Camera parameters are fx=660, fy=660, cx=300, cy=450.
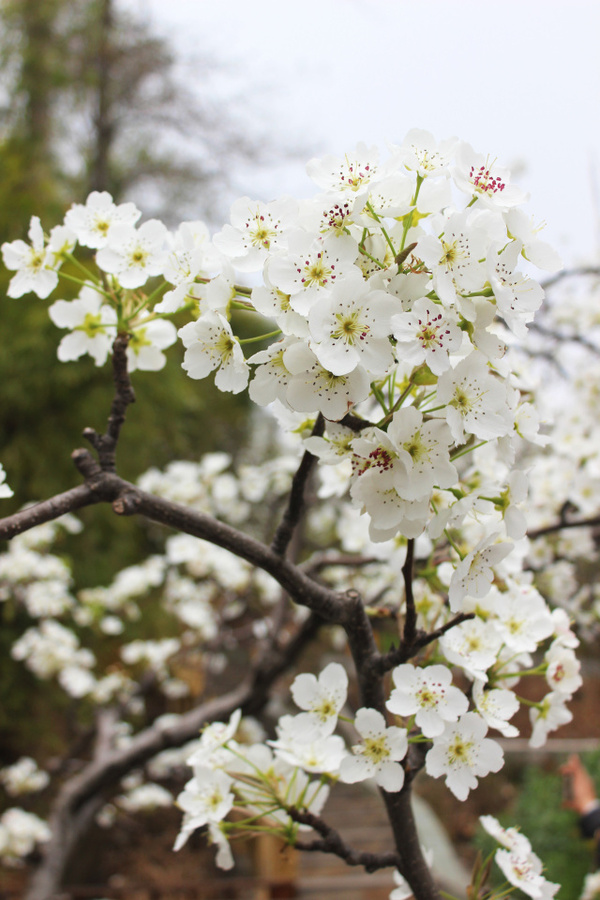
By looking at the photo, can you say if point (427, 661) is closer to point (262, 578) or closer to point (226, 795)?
point (226, 795)

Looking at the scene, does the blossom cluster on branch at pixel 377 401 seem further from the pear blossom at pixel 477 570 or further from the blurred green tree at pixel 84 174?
the blurred green tree at pixel 84 174

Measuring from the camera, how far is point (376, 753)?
0.84m

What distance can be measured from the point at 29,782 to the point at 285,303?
11.0 ft

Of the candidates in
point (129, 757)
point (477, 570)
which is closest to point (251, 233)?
point (477, 570)

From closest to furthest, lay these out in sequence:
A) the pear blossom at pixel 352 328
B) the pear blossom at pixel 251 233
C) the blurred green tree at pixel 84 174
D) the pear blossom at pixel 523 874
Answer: the pear blossom at pixel 352 328 < the pear blossom at pixel 251 233 < the pear blossom at pixel 523 874 < the blurred green tree at pixel 84 174

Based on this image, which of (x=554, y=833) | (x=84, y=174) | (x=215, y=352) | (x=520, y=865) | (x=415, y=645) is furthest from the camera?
(x=84, y=174)

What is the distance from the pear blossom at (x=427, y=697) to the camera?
81cm

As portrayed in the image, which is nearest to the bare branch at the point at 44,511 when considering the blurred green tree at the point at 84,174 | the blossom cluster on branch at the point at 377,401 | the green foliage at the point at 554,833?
the blossom cluster on branch at the point at 377,401

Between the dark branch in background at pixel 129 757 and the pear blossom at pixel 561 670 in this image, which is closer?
the pear blossom at pixel 561 670

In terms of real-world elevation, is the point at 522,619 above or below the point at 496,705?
above

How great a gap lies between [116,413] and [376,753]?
596 mm

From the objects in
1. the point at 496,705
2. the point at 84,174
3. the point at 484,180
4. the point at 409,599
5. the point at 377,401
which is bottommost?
the point at 496,705

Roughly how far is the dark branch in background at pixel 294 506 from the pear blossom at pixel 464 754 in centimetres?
32

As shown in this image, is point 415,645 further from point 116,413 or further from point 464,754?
point 116,413
